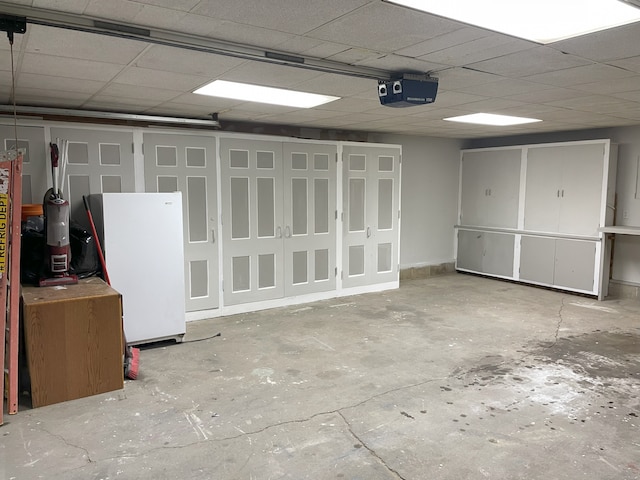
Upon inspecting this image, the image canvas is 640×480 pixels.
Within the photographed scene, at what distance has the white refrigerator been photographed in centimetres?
419

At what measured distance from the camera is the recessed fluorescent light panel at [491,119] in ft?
17.5

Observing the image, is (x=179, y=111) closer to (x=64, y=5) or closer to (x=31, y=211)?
A: (x=31, y=211)

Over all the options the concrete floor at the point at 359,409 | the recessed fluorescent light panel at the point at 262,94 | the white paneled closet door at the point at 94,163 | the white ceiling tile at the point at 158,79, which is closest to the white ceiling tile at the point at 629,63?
the recessed fluorescent light panel at the point at 262,94

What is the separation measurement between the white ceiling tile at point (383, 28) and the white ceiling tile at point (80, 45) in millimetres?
1115

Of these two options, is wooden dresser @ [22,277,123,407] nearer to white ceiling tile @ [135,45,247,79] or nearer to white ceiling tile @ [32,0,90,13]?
white ceiling tile @ [135,45,247,79]

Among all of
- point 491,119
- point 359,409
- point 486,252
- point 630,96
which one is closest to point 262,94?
point 359,409

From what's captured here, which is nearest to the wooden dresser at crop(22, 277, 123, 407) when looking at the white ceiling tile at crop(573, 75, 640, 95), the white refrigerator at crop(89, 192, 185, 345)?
the white refrigerator at crop(89, 192, 185, 345)

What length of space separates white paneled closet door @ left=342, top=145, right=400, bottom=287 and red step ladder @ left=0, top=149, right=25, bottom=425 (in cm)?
410

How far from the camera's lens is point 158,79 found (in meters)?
3.43

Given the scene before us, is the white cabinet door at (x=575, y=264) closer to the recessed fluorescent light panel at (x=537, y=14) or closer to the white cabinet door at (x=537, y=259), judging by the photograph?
the white cabinet door at (x=537, y=259)

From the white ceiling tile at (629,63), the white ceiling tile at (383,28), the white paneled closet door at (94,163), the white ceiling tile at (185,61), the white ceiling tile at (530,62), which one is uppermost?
the white ceiling tile at (629,63)

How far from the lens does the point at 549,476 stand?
2426 millimetres

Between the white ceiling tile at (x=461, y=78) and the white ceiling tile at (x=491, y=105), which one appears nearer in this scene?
the white ceiling tile at (x=461, y=78)

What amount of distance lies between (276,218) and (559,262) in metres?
4.22
